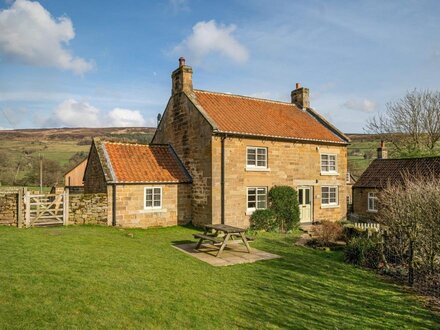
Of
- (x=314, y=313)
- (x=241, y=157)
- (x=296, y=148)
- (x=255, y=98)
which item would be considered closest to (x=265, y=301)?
(x=314, y=313)

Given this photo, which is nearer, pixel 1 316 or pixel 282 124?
pixel 1 316

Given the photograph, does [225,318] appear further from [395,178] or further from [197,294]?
[395,178]

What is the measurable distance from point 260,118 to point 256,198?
5851 millimetres

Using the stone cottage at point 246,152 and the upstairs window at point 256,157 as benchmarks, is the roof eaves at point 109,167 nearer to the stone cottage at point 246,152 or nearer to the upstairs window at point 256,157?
the stone cottage at point 246,152

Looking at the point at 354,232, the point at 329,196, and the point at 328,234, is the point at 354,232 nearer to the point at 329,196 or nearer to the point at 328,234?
the point at 328,234

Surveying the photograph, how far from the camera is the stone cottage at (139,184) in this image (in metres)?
18.2

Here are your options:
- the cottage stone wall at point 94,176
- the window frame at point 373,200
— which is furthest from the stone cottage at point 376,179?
the cottage stone wall at point 94,176

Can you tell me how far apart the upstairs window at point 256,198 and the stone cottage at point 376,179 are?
11.0 metres

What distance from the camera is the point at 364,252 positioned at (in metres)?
12.9

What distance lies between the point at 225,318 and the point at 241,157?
13350 millimetres

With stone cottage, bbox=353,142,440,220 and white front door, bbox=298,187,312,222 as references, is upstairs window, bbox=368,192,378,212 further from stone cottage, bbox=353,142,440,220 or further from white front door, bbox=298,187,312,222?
white front door, bbox=298,187,312,222

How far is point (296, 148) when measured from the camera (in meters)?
22.2

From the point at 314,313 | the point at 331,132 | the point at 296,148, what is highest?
the point at 331,132

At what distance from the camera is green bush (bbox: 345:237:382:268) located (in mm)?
12758
